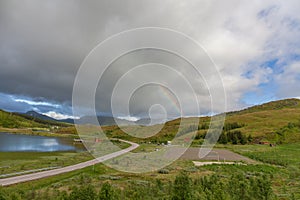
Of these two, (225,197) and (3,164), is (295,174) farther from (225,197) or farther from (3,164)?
(3,164)

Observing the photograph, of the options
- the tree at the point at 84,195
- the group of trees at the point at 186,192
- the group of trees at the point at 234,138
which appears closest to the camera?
the tree at the point at 84,195

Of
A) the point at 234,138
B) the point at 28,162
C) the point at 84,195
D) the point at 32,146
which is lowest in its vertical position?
the point at 28,162

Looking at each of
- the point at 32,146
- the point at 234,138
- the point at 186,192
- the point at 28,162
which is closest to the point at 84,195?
the point at 186,192

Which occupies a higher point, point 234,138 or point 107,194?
point 234,138

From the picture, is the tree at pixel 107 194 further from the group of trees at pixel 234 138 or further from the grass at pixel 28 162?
the group of trees at pixel 234 138

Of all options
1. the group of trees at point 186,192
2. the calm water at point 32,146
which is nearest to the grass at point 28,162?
the calm water at point 32,146

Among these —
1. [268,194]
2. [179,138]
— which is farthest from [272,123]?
[268,194]

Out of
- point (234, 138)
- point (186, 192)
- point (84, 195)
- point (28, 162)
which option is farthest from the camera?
point (234, 138)

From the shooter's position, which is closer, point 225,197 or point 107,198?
point 107,198

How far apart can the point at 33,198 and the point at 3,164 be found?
2959cm

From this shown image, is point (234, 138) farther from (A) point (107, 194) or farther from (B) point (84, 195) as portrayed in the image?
(B) point (84, 195)

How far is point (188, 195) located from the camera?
35.7ft

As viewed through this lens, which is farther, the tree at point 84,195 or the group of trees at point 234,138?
the group of trees at point 234,138

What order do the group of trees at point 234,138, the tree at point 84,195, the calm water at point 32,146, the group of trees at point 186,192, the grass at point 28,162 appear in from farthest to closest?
1. the group of trees at point 234,138
2. the calm water at point 32,146
3. the grass at point 28,162
4. the group of trees at point 186,192
5. the tree at point 84,195
